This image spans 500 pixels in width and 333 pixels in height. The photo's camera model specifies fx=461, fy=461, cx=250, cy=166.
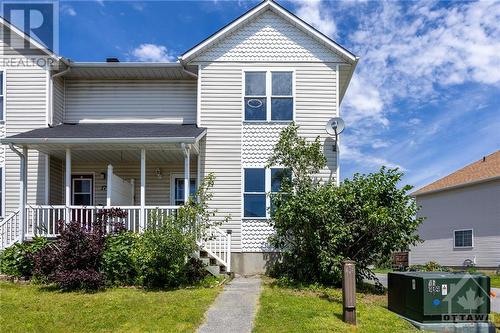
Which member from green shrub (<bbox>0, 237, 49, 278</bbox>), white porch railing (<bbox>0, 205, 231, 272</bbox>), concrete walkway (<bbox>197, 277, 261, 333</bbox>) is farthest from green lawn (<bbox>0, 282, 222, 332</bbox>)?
white porch railing (<bbox>0, 205, 231, 272</bbox>)

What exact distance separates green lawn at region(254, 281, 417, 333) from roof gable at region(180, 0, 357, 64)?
7.47 metres

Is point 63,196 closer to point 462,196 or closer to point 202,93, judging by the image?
point 202,93

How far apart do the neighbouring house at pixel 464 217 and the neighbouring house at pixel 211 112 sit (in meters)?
11.7

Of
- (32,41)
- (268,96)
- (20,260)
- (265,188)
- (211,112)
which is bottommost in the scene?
(20,260)

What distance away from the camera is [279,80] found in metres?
14.6

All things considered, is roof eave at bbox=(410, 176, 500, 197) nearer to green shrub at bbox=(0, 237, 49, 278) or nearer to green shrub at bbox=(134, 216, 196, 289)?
green shrub at bbox=(134, 216, 196, 289)

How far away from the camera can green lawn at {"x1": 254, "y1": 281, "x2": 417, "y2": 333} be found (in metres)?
7.85

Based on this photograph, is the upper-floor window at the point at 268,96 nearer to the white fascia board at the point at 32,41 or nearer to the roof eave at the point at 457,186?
the white fascia board at the point at 32,41

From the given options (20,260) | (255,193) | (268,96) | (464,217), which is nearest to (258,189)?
(255,193)

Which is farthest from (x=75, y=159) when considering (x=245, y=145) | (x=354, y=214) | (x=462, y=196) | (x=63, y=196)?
(x=462, y=196)

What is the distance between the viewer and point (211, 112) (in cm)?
1442

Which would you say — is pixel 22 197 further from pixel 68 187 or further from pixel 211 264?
pixel 211 264

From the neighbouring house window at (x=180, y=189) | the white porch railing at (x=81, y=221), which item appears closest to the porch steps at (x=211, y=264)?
the white porch railing at (x=81, y=221)

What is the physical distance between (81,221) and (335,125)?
25.2 feet
